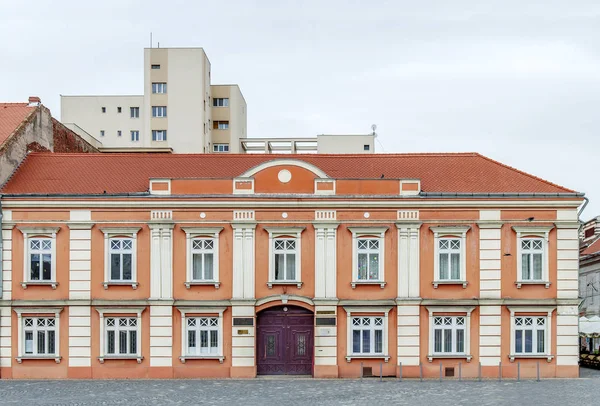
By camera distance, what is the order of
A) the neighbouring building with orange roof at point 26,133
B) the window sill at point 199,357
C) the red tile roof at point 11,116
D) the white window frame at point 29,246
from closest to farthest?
the window sill at point 199,357, the white window frame at point 29,246, the neighbouring building with orange roof at point 26,133, the red tile roof at point 11,116

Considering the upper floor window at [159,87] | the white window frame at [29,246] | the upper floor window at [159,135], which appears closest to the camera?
the white window frame at [29,246]

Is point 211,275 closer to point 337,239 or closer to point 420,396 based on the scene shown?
point 337,239

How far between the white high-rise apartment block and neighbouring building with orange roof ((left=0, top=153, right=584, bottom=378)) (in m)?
41.4

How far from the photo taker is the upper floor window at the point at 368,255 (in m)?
32.5

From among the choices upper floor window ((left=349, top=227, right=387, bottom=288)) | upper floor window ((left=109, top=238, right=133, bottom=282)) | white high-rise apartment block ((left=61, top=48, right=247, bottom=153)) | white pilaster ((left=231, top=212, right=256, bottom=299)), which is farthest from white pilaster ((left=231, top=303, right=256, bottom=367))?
white high-rise apartment block ((left=61, top=48, right=247, bottom=153))

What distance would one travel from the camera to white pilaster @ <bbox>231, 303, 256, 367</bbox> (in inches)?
1268

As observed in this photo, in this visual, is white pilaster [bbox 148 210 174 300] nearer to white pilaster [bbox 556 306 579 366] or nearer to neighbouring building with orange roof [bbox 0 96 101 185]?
neighbouring building with orange roof [bbox 0 96 101 185]

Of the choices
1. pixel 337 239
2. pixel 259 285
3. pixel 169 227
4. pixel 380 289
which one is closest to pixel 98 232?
pixel 169 227

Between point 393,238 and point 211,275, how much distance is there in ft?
25.1

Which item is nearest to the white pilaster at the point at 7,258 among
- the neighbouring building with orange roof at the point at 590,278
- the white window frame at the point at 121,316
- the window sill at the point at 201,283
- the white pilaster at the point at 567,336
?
the white window frame at the point at 121,316

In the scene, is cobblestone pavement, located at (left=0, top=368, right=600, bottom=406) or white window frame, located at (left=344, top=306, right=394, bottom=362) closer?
cobblestone pavement, located at (left=0, top=368, right=600, bottom=406)

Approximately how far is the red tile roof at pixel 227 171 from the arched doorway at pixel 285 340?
19.8 feet

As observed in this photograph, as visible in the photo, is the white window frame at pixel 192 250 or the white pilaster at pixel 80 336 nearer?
the white pilaster at pixel 80 336

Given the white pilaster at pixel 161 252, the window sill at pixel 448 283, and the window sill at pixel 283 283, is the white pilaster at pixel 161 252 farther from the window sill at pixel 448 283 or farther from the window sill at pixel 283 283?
the window sill at pixel 448 283
